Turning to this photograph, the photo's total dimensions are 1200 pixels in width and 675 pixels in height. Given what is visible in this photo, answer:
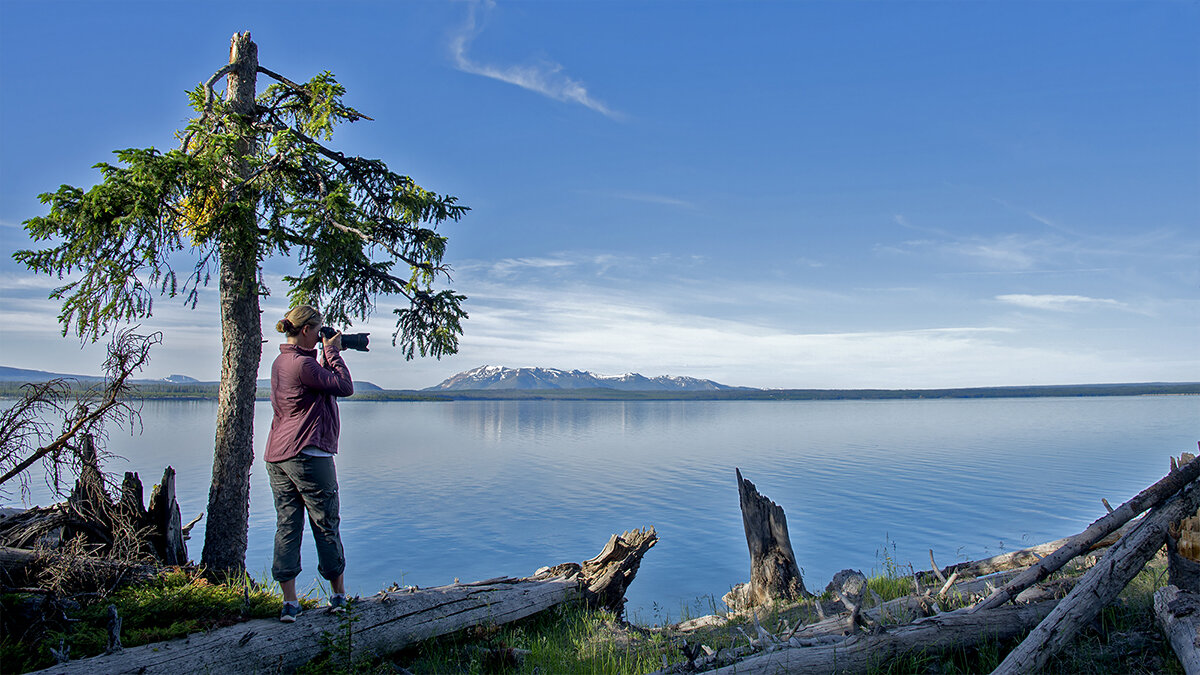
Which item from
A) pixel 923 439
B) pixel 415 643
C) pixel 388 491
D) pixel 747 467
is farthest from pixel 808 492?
pixel 923 439

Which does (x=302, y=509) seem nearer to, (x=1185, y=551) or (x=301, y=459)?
(x=301, y=459)

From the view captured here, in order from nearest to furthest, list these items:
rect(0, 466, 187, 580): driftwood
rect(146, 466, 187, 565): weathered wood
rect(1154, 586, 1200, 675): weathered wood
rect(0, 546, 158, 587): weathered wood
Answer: rect(1154, 586, 1200, 675): weathered wood
rect(0, 546, 158, 587): weathered wood
rect(0, 466, 187, 580): driftwood
rect(146, 466, 187, 565): weathered wood

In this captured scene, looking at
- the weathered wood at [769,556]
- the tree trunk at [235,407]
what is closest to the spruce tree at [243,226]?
the tree trunk at [235,407]

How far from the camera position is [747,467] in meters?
36.1

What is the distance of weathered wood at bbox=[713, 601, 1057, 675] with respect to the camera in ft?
16.9

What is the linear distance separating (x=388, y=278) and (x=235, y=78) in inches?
141

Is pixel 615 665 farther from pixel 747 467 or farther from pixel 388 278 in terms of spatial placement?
pixel 747 467

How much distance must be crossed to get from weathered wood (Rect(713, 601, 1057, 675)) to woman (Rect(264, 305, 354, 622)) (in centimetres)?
353

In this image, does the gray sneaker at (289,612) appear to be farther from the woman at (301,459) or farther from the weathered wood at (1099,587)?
the weathered wood at (1099,587)

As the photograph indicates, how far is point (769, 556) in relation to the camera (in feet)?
33.9

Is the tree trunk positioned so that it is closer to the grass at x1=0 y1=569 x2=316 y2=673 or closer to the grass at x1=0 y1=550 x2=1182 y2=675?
the grass at x1=0 y1=550 x2=1182 y2=675

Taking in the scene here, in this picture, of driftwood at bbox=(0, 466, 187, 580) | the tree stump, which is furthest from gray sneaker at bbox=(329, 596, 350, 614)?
the tree stump

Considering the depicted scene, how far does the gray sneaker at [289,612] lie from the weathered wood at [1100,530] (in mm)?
5910

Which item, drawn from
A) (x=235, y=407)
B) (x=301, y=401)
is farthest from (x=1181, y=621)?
(x=235, y=407)
